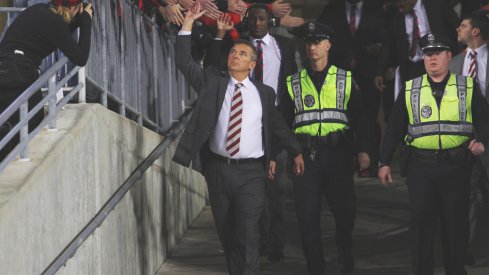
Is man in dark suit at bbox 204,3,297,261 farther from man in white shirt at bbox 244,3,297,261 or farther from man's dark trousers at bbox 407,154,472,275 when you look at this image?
man's dark trousers at bbox 407,154,472,275

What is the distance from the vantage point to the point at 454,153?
36.3ft

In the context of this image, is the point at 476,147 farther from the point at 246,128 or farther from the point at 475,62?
the point at 475,62

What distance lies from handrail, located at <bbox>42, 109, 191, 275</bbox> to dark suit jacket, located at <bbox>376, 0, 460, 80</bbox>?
2286 millimetres

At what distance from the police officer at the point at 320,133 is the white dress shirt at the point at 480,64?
113 cm

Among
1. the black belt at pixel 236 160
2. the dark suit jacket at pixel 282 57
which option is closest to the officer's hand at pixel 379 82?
the dark suit jacket at pixel 282 57

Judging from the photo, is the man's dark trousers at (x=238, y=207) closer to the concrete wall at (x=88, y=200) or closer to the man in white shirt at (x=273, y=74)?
the concrete wall at (x=88, y=200)

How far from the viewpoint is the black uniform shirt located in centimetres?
1112

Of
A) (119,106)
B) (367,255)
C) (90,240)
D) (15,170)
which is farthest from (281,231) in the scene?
(15,170)

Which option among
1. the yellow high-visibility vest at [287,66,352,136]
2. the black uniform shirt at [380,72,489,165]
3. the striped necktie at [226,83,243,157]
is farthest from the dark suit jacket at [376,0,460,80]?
the striped necktie at [226,83,243,157]

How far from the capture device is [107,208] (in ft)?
34.7

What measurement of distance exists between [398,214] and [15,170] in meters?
6.97

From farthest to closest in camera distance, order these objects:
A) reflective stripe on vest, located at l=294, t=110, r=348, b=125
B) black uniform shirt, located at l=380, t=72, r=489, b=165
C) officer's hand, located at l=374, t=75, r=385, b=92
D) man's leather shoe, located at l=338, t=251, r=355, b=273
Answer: officer's hand, located at l=374, t=75, r=385, b=92 < man's leather shoe, located at l=338, t=251, r=355, b=273 < reflective stripe on vest, located at l=294, t=110, r=348, b=125 < black uniform shirt, located at l=380, t=72, r=489, b=165

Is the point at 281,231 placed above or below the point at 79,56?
below

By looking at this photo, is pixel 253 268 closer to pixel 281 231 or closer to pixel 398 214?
pixel 281 231
